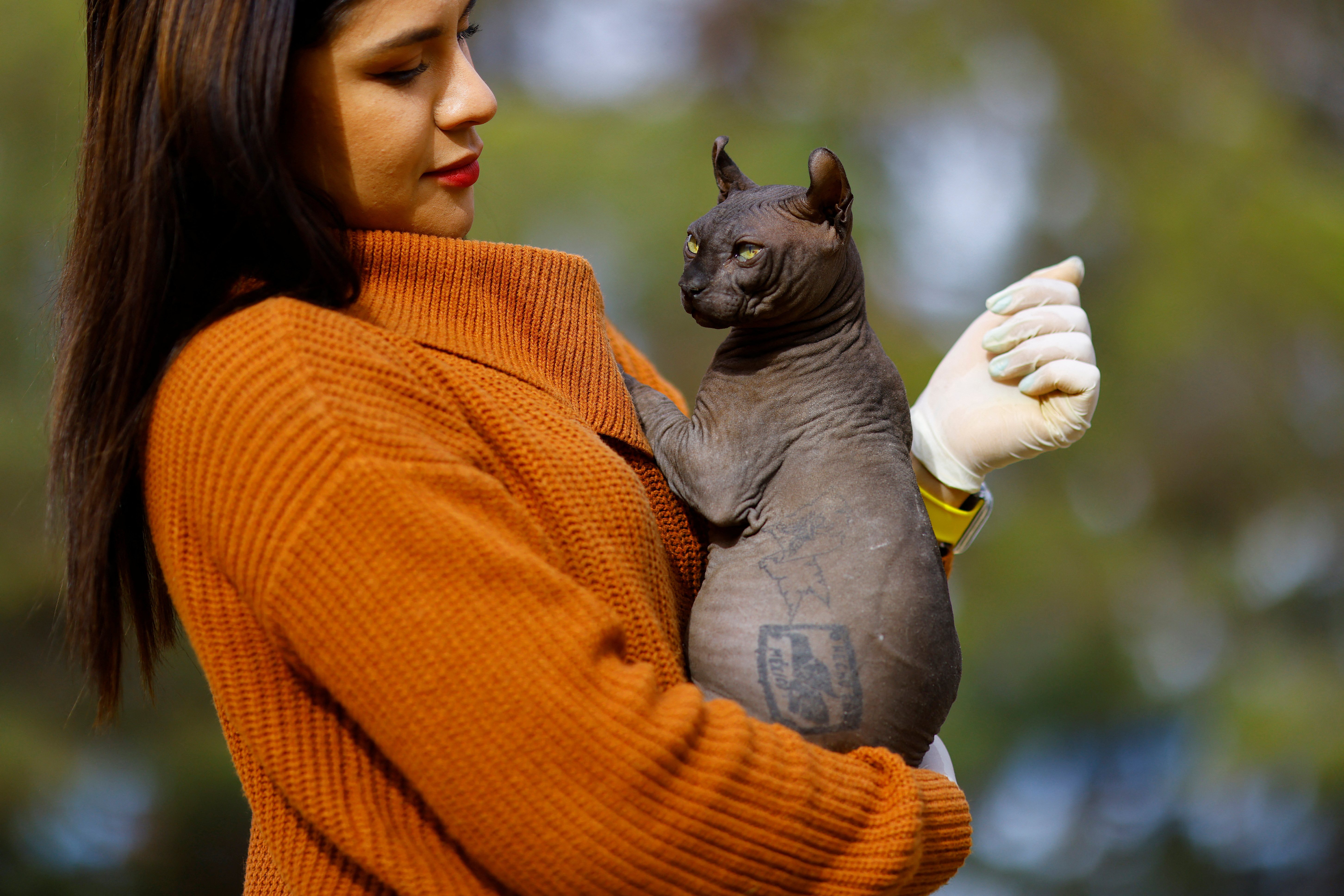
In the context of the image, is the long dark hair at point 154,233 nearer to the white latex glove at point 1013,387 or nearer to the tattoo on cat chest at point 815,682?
the tattoo on cat chest at point 815,682

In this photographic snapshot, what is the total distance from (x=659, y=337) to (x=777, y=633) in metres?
2.40

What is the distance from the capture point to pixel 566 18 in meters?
3.73

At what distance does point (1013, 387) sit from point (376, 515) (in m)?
0.87

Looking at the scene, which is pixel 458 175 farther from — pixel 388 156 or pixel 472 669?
pixel 472 669

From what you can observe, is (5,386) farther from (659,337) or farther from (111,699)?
(111,699)

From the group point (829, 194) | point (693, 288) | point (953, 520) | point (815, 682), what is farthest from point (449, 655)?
point (953, 520)

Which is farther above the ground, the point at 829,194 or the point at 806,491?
the point at 829,194

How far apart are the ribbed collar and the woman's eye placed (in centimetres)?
14

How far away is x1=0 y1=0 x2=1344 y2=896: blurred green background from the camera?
10.9ft

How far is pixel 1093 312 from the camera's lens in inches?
138

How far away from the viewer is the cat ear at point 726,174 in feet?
3.74

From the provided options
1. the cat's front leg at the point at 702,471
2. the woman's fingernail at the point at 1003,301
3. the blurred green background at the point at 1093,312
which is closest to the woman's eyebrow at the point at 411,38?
Result: the cat's front leg at the point at 702,471

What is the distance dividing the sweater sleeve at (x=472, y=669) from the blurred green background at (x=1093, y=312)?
243cm

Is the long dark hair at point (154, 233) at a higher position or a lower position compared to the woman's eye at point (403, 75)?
lower
